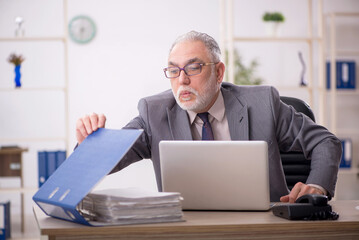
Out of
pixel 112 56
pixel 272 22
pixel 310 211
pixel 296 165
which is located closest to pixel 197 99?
pixel 296 165

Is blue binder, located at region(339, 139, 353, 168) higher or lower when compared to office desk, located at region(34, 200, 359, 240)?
lower

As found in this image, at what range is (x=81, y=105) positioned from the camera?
6250 mm

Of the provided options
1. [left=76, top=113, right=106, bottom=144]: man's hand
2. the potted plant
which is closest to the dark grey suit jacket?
[left=76, top=113, right=106, bottom=144]: man's hand

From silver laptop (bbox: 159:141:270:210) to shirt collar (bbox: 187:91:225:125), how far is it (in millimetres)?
724

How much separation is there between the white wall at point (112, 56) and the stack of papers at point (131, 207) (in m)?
4.89

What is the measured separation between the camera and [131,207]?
1348 millimetres

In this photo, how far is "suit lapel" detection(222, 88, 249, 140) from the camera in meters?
2.26

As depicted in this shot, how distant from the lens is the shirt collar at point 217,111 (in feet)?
7.56

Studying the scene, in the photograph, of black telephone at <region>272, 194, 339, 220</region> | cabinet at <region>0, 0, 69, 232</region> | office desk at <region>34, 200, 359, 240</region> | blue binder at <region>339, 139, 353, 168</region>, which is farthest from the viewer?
cabinet at <region>0, 0, 69, 232</region>

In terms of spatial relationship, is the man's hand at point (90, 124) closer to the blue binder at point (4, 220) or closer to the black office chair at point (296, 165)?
the black office chair at point (296, 165)

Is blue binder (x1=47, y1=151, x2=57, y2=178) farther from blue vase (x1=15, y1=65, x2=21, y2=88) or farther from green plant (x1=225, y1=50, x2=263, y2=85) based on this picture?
green plant (x1=225, y1=50, x2=263, y2=85)

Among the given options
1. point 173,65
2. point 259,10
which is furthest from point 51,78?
point 173,65

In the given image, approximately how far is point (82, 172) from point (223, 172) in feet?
1.31

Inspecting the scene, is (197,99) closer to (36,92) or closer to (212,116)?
(212,116)
